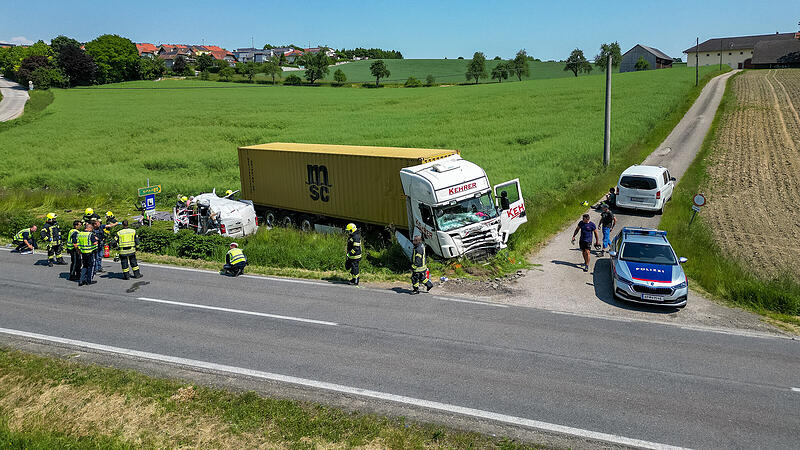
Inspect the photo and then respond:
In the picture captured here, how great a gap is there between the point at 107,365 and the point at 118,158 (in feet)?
115

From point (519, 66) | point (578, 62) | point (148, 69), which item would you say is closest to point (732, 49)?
point (578, 62)

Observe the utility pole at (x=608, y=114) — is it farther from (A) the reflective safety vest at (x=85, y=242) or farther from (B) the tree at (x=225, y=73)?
(B) the tree at (x=225, y=73)

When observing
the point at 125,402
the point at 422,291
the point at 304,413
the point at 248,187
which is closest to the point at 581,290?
the point at 422,291

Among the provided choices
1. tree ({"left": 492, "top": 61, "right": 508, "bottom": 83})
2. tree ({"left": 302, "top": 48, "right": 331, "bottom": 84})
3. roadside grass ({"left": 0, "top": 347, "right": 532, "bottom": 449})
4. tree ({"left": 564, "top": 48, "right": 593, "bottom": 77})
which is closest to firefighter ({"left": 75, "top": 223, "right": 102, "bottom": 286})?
roadside grass ({"left": 0, "top": 347, "right": 532, "bottom": 449})

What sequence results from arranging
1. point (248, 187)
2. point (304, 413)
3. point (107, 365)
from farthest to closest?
point (248, 187)
point (107, 365)
point (304, 413)

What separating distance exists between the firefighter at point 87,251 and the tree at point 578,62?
125 m

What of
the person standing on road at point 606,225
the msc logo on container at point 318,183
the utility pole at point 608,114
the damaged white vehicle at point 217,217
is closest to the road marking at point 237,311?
the damaged white vehicle at point 217,217

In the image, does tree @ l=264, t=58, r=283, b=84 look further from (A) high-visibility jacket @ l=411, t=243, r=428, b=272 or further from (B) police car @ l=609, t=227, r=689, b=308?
(B) police car @ l=609, t=227, r=689, b=308

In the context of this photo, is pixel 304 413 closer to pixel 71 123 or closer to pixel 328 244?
pixel 328 244

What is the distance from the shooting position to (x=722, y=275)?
47.4ft

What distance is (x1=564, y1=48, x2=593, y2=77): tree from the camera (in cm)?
12369

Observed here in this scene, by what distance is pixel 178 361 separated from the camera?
1059 centimetres

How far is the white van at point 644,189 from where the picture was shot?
2164 centimetres

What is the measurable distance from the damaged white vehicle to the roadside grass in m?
10.8
